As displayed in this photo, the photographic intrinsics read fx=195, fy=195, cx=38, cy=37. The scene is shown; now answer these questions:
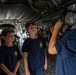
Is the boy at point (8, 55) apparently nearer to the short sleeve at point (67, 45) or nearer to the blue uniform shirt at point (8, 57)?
the blue uniform shirt at point (8, 57)

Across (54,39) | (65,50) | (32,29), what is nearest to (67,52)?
(65,50)

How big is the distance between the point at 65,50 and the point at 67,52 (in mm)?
26

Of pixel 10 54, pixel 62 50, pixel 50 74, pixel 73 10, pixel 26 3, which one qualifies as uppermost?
pixel 26 3

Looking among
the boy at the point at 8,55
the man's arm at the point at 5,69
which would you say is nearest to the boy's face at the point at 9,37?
the boy at the point at 8,55

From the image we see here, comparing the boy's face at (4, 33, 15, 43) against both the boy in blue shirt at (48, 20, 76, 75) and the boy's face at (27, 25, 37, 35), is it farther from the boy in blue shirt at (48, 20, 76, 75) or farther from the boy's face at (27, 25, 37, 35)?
the boy in blue shirt at (48, 20, 76, 75)

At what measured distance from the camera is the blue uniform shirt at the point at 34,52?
113 inches

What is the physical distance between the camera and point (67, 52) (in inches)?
71.6

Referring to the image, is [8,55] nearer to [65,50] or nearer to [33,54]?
[33,54]

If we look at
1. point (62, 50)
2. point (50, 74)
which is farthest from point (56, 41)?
point (50, 74)

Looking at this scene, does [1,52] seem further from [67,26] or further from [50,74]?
[50,74]

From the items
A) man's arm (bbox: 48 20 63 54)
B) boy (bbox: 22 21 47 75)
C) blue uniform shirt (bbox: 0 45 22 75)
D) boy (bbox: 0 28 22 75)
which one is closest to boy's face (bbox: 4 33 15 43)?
boy (bbox: 0 28 22 75)

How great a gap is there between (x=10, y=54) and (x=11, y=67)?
7.3 inches

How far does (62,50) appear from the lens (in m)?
1.84

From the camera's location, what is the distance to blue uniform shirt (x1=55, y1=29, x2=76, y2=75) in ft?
5.93
